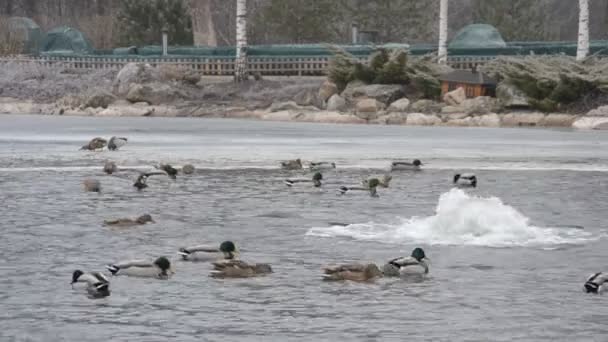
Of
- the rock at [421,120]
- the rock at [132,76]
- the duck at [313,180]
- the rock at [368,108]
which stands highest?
the rock at [132,76]

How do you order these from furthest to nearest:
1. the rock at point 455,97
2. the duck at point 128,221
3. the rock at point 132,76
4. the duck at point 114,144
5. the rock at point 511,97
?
the rock at point 132,76 → the rock at point 455,97 → the rock at point 511,97 → the duck at point 114,144 → the duck at point 128,221

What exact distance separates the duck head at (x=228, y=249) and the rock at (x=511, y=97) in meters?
26.1

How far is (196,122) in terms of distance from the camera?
43031 mm

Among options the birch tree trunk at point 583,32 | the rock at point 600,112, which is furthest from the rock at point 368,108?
the rock at point 600,112

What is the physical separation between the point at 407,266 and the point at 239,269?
184 cm

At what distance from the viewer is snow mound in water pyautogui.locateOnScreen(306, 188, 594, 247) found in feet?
59.2

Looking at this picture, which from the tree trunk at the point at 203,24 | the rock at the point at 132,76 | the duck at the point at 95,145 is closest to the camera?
the duck at the point at 95,145

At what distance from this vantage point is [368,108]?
43.2 metres

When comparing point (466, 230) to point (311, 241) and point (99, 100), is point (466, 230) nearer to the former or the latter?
point (311, 241)

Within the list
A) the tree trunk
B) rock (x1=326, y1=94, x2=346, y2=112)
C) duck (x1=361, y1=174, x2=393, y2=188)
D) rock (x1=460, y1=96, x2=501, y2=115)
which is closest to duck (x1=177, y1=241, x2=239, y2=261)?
duck (x1=361, y1=174, x2=393, y2=188)

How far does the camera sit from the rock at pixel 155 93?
1879 inches

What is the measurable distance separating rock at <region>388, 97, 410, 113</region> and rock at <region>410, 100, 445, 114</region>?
189 mm

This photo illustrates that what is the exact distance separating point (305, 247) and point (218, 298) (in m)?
3.30

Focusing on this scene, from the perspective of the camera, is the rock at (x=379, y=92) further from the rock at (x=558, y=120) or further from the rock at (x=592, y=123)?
the rock at (x=592, y=123)
